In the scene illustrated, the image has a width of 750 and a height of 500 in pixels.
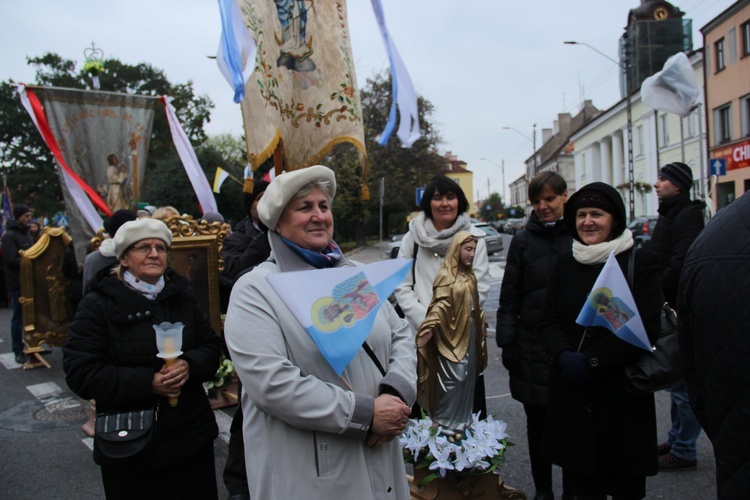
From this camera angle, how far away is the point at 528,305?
362cm

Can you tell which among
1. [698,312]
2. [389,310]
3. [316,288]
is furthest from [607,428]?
[316,288]

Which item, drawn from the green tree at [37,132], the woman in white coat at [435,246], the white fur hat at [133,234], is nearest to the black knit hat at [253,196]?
the woman in white coat at [435,246]

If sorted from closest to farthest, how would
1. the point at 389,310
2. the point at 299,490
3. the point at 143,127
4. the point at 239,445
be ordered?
the point at 299,490 < the point at 389,310 < the point at 239,445 < the point at 143,127

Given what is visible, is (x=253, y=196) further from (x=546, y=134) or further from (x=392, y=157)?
(x=546, y=134)

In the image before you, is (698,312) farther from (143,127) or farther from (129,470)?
(143,127)

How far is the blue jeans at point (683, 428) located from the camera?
397 cm

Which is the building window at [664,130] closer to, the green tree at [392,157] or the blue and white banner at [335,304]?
the green tree at [392,157]

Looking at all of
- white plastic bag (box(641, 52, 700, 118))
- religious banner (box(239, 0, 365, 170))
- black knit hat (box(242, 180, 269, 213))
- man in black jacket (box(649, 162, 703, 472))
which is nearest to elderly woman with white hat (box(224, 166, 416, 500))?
religious banner (box(239, 0, 365, 170))

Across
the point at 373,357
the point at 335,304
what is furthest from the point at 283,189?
the point at 373,357

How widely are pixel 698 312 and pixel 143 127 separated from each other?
7.81m

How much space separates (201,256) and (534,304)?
3.52 m

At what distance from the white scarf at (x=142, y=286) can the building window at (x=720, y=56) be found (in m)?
33.8

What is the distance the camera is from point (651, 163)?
40.8 m

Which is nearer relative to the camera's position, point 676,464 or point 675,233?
point 676,464
